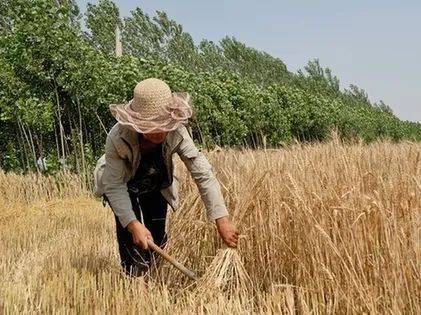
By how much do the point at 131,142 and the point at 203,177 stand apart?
38 centimetres

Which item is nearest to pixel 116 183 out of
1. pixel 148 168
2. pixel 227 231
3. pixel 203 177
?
pixel 148 168

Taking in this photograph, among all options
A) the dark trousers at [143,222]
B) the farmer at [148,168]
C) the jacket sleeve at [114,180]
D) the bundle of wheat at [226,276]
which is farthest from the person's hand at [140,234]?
the dark trousers at [143,222]

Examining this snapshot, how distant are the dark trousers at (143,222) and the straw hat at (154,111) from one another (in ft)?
2.26

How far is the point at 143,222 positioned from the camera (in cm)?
320

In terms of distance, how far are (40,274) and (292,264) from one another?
136cm

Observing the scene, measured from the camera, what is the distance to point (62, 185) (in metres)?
8.90

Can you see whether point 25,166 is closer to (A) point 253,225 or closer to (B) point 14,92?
(B) point 14,92

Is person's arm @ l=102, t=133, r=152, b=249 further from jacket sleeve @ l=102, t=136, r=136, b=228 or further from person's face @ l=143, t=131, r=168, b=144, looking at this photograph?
person's face @ l=143, t=131, r=168, b=144

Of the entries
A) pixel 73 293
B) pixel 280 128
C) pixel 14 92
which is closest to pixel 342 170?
pixel 73 293

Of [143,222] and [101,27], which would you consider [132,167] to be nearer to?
[143,222]

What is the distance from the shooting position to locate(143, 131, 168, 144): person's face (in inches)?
102

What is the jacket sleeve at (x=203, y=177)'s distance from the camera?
274 centimetres

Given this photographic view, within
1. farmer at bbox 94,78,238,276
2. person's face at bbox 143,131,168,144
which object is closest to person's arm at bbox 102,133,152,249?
farmer at bbox 94,78,238,276

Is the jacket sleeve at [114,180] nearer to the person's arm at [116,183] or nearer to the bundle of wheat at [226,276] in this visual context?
the person's arm at [116,183]
